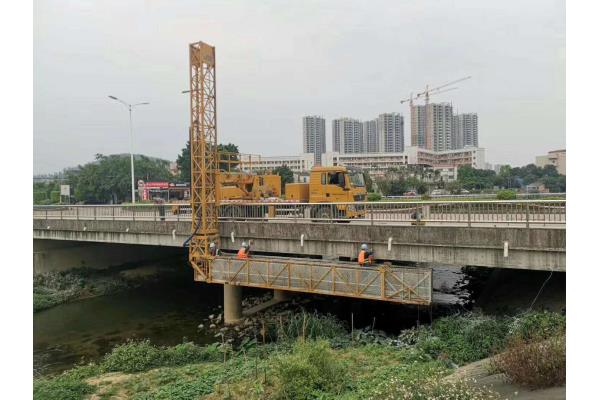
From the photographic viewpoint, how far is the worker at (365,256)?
13.9m

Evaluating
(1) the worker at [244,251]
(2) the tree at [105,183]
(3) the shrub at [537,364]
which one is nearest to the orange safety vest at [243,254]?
(1) the worker at [244,251]

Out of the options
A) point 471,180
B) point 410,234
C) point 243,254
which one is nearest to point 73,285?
point 243,254

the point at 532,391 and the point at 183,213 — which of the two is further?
the point at 183,213

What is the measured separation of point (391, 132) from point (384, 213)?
146709 millimetres

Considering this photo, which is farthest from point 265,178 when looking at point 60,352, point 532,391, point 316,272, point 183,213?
point 532,391

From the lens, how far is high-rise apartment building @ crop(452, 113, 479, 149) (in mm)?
163625

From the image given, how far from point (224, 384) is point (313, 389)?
2.40m

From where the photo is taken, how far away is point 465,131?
16700 centimetres

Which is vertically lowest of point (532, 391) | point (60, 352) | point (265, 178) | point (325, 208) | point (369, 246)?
point (60, 352)

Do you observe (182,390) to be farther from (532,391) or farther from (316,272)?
(532,391)

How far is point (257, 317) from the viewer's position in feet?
57.3

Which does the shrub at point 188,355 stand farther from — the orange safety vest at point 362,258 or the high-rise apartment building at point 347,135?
the high-rise apartment building at point 347,135

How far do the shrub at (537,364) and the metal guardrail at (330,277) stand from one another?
4525 mm

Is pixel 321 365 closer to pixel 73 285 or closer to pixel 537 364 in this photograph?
pixel 537 364
